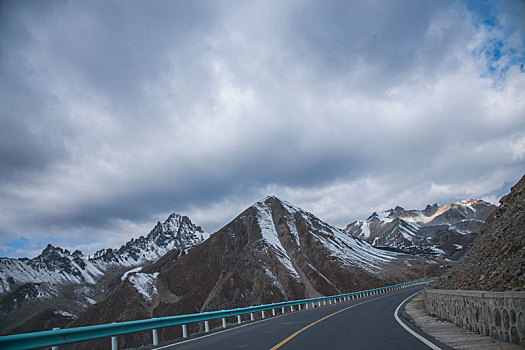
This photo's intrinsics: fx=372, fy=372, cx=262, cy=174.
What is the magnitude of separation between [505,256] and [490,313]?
33.5 feet

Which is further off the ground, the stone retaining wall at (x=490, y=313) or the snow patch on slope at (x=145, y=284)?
the snow patch on slope at (x=145, y=284)

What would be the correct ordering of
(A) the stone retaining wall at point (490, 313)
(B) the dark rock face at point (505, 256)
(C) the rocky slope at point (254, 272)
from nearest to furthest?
(A) the stone retaining wall at point (490, 313) → (B) the dark rock face at point (505, 256) → (C) the rocky slope at point (254, 272)

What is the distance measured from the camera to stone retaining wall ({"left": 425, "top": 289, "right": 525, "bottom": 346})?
25.5ft

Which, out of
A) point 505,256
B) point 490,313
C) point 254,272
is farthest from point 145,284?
point 490,313

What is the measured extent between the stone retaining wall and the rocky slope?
8972cm

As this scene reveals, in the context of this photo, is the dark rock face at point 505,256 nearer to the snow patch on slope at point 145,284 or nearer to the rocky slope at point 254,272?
the rocky slope at point 254,272

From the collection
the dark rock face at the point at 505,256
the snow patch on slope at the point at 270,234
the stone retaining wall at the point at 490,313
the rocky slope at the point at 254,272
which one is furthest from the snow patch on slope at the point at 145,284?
the stone retaining wall at the point at 490,313

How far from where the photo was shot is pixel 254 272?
10994 cm

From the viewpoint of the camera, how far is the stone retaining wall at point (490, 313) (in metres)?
7.79

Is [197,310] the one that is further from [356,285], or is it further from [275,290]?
[356,285]

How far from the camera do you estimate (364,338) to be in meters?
10.6

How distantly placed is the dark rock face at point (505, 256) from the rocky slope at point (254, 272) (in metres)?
79.5

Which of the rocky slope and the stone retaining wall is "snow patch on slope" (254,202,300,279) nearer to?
the rocky slope

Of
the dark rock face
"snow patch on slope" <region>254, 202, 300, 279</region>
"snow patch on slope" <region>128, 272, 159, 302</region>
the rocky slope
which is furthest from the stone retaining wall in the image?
"snow patch on slope" <region>128, 272, 159, 302</region>
